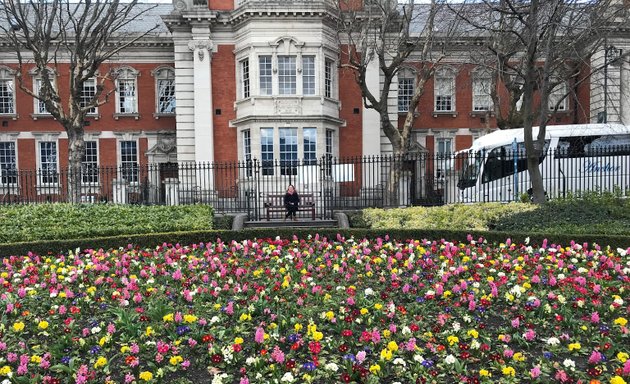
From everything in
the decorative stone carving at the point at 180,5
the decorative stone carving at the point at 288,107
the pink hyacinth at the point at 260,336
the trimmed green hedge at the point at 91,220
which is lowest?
the pink hyacinth at the point at 260,336

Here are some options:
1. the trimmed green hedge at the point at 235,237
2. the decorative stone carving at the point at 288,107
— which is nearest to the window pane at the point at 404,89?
the decorative stone carving at the point at 288,107

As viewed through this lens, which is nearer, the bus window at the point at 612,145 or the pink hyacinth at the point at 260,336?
the pink hyacinth at the point at 260,336

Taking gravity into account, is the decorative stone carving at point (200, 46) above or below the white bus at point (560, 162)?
above

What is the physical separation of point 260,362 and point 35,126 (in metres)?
32.1

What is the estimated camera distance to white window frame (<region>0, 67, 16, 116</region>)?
30984mm

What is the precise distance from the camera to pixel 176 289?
21.6 ft

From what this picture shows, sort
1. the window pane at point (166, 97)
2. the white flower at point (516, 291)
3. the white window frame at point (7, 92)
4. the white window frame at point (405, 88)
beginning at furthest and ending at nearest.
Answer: the white window frame at point (405, 88), the window pane at point (166, 97), the white window frame at point (7, 92), the white flower at point (516, 291)

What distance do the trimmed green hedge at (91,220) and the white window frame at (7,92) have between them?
60.2 ft

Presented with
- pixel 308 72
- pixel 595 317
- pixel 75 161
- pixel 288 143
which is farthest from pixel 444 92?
pixel 595 317

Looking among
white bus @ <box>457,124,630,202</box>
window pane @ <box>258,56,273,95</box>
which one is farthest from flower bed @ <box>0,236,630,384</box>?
window pane @ <box>258,56,273,95</box>

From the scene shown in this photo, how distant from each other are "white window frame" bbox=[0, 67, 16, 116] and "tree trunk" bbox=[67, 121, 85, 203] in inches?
558

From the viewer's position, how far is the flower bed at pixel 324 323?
4230mm

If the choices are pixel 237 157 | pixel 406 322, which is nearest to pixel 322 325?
pixel 406 322

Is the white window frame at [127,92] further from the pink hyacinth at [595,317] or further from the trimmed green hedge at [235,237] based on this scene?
the pink hyacinth at [595,317]
